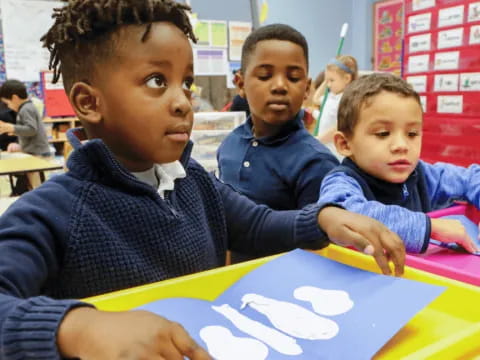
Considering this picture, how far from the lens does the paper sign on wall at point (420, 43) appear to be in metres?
2.56

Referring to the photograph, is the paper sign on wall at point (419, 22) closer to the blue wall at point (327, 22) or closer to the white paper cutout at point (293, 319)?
the white paper cutout at point (293, 319)

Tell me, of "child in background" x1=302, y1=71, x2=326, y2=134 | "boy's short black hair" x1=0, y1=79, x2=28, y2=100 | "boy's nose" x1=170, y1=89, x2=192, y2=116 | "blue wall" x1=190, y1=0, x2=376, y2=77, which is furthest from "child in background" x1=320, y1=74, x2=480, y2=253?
"blue wall" x1=190, y1=0, x2=376, y2=77

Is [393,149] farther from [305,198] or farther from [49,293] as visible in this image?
[49,293]

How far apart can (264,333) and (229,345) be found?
0.04m

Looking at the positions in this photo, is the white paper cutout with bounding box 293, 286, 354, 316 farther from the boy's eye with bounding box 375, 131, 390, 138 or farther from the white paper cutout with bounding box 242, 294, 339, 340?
the boy's eye with bounding box 375, 131, 390, 138

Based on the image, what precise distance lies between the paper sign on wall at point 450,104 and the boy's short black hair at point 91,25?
224 cm

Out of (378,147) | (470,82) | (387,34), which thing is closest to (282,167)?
(378,147)

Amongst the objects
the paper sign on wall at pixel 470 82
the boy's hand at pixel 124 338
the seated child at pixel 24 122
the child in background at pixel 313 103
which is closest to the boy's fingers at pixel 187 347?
the boy's hand at pixel 124 338

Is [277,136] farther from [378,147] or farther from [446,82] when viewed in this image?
[446,82]

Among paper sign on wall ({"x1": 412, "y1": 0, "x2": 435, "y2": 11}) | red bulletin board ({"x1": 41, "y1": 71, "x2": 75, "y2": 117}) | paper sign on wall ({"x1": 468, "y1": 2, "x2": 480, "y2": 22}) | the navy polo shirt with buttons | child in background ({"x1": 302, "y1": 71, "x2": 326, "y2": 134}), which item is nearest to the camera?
the navy polo shirt with buttons

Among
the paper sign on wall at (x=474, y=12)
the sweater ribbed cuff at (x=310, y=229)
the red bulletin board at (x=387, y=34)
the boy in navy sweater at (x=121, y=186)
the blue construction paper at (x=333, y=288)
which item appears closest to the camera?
the blue construction paper at (x=333, y=288)

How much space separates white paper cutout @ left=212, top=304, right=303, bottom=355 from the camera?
42cm

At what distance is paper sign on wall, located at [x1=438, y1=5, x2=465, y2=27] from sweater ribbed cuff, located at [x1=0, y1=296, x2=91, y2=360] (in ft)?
8.22

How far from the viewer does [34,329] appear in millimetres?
346
